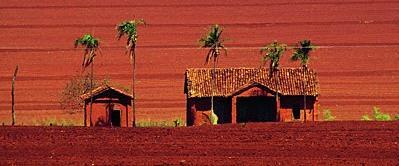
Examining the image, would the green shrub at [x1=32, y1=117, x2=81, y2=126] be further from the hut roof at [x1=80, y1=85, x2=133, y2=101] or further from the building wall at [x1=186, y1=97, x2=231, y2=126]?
the building wall at [x1=186, y1=97, x2=231, y2=126]

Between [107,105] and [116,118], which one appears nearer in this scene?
[107,105]

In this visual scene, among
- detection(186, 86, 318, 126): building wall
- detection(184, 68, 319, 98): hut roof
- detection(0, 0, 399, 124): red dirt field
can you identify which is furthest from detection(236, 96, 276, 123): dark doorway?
detection(0, 0, 399, 124): red dirt field

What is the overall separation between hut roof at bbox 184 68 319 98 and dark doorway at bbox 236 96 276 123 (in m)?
0.90

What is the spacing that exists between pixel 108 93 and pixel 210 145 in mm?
19044

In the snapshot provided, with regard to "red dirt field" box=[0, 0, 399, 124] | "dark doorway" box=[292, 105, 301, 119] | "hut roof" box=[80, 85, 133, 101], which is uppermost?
"red dirt field" box=[0, 0, 399, 124]

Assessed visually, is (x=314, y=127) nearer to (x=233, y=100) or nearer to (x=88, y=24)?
(x=233, y=100)

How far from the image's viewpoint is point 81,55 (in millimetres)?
80875

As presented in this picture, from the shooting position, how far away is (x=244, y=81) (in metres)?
52.4

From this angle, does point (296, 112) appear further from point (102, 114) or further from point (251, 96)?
point (102, 114)

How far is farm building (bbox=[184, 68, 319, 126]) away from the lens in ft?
168

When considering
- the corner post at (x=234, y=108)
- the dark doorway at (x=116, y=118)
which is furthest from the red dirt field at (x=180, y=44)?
the dark doorway at (x=116, y=118)

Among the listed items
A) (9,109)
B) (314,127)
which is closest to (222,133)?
(314,127)

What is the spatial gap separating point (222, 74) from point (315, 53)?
3028cm

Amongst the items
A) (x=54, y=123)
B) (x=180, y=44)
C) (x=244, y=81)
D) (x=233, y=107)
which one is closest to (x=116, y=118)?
(x=54, y=123)
